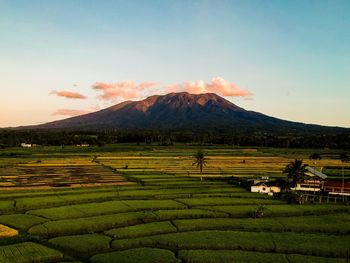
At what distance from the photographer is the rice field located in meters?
34.8

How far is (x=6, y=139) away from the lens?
196 m

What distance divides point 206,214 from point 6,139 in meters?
166

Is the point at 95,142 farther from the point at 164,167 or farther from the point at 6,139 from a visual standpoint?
the point at 164,167

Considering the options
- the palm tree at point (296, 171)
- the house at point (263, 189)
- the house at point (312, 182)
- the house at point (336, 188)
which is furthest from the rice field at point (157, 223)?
the house at point (312, 182)

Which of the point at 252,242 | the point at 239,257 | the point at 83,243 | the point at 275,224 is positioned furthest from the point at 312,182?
the point at 83,243

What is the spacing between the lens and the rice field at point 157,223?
34.8 metres

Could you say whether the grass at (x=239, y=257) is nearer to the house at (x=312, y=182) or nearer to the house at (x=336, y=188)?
the house at (x=336, y=188)

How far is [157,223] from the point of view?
146ft

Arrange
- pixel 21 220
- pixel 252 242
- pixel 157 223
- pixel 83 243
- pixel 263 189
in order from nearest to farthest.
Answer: pixel 83 243
pixel 252 242
pixel 21 220
pixel 157 223
pixel 263 189

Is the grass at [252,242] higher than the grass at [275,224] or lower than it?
lower

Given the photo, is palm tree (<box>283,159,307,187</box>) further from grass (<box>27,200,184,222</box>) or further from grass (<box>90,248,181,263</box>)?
grass (<box>90,248,181,263</box>)

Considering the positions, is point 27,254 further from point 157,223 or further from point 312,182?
point 312,182

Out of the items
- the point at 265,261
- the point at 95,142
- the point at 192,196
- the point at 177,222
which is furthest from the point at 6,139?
the point at 265,261

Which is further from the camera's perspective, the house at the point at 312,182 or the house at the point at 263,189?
the house at the point at 312,182
